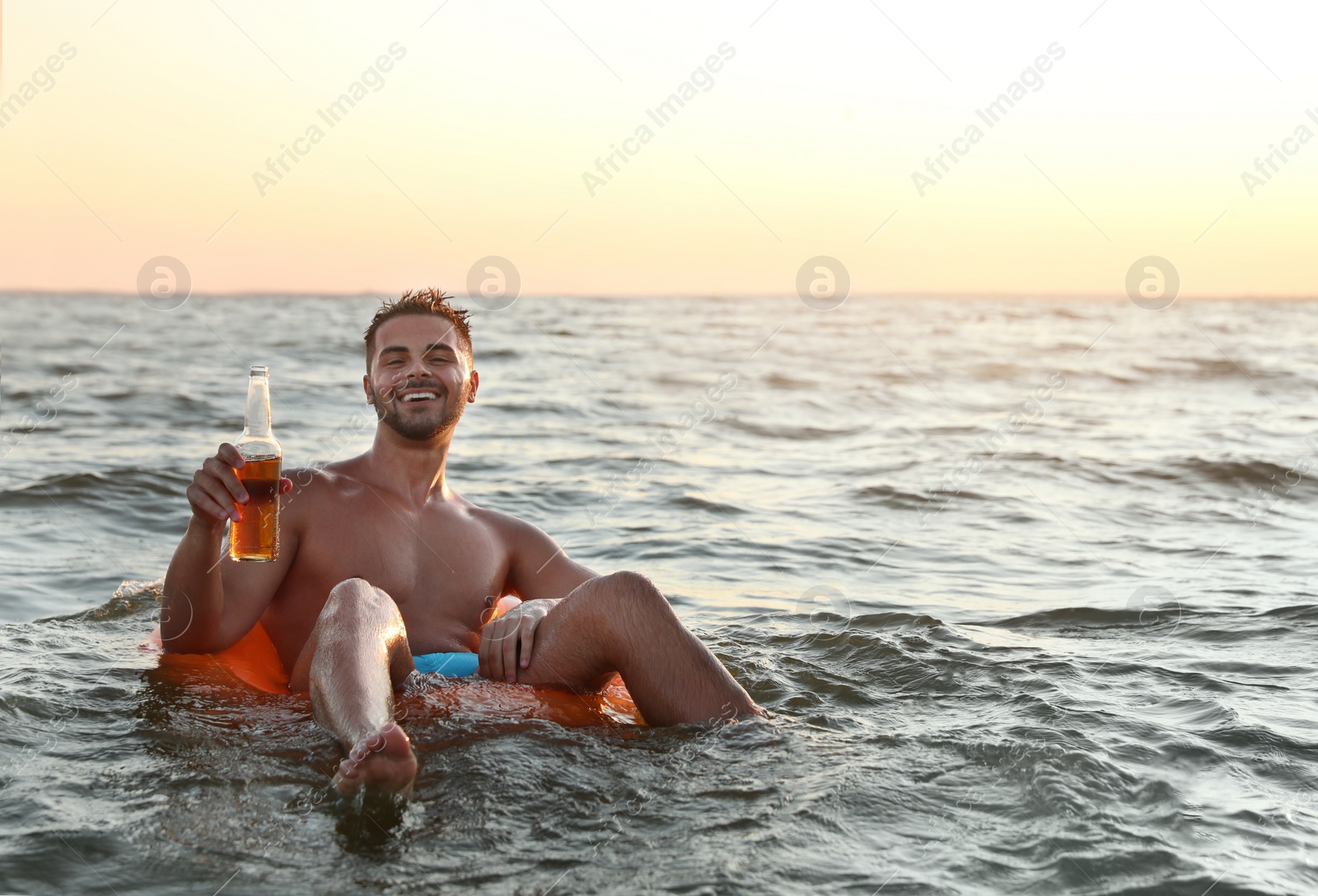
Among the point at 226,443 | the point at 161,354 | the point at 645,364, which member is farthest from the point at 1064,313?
the point at 226,443

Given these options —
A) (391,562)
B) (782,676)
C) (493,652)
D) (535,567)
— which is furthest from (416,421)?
(782,676)

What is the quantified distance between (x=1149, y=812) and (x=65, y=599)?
15.8 feet

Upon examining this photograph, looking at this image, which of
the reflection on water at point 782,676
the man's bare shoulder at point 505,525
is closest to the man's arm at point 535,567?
the man's bare shoulder at point 505,525

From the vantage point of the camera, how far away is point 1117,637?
199 inches

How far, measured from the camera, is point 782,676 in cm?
438

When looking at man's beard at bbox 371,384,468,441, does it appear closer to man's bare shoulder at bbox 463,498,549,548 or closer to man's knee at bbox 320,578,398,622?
man's bare shoulder at bbox 463,498,549,548

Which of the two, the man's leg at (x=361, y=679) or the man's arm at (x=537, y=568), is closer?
the man's leg at (x=361, y=679)

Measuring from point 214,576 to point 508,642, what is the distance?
0.94 metres

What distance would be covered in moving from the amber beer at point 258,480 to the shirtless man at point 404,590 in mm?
73

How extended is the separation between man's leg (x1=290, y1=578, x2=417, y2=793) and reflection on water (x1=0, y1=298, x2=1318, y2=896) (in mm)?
94

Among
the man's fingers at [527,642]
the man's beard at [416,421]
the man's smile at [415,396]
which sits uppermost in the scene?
the man's smile at [415,396]

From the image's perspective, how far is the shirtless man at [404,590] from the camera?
10.4 feet

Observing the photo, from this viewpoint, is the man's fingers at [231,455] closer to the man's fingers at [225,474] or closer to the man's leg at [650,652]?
the man's fingers at [225,474]

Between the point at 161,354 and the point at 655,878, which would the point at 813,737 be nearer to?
the point at 655,878
